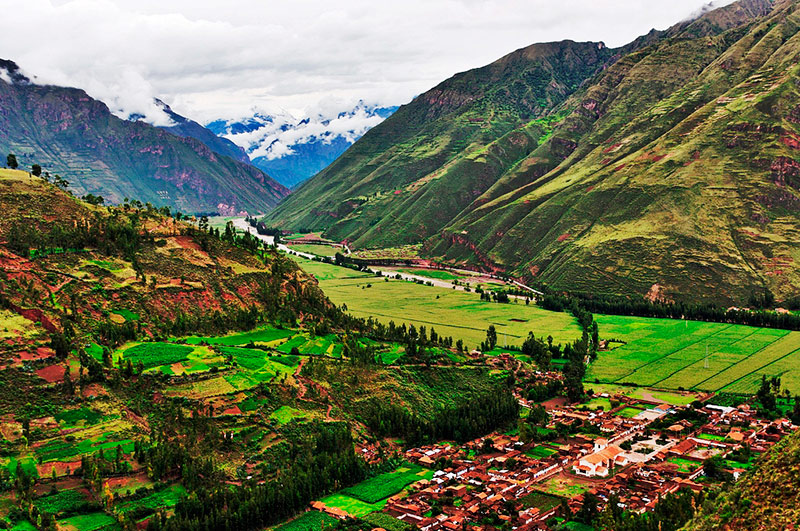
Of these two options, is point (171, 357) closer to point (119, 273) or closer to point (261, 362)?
point (261, 362)

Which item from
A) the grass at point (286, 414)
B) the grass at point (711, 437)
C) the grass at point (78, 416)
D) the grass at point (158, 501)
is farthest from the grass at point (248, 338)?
the grass at point (711, 437)

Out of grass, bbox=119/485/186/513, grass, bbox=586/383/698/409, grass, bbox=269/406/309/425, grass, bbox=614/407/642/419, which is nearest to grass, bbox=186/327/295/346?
grass, bbox=269/406/309/425

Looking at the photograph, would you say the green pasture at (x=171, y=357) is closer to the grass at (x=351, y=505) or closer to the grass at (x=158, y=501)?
the grass at (x=158, y=501)

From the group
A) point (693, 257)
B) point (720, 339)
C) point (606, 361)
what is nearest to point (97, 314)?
point (606, 361)

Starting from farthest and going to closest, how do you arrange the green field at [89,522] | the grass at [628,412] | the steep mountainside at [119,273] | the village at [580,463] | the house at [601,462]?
the grass at [628,412]
the steep mountainside at [119,273]
the house at [601,462]
the village at [580,463]
the green field at [89,522]

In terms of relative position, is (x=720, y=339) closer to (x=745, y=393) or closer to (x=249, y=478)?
(x=745, y=393)

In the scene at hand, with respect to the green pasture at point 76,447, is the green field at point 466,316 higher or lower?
higher

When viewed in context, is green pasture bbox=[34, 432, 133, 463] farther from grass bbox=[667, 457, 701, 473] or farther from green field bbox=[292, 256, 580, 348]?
green field bbox=[292, 256, 580, 348]
